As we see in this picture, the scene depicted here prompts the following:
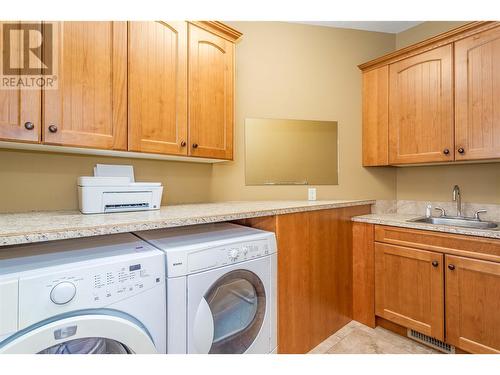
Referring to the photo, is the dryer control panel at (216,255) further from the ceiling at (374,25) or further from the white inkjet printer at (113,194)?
the ceiling at (374,25)

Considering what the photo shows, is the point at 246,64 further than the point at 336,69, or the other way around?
the point at 336,69

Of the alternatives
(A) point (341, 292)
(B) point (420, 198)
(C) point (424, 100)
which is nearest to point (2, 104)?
(A) point (341, 292)

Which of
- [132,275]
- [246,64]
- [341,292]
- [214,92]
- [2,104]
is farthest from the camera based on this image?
[246,64]

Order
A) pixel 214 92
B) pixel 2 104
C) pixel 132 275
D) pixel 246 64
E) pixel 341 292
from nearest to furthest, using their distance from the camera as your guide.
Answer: pixel 132 275, pixel 2 104, pixel 214 92, pixel 341 292, pixel 246 64

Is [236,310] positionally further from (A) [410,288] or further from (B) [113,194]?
(A) [410,288]

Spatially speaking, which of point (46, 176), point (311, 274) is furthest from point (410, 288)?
point (46, 176)

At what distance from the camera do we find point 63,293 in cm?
79

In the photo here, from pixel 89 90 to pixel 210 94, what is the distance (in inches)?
27.5

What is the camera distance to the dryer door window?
3.99ft

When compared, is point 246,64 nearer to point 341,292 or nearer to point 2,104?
point 2,104

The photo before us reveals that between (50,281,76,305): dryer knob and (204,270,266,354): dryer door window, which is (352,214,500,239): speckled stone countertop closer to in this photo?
(204,270,266,354): dryer door window

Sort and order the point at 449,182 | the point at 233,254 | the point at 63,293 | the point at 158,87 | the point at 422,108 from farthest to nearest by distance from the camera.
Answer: the point at 449,182
the point at 422,108
the point at 158,87
the point at 233,254
the point at 63,293
